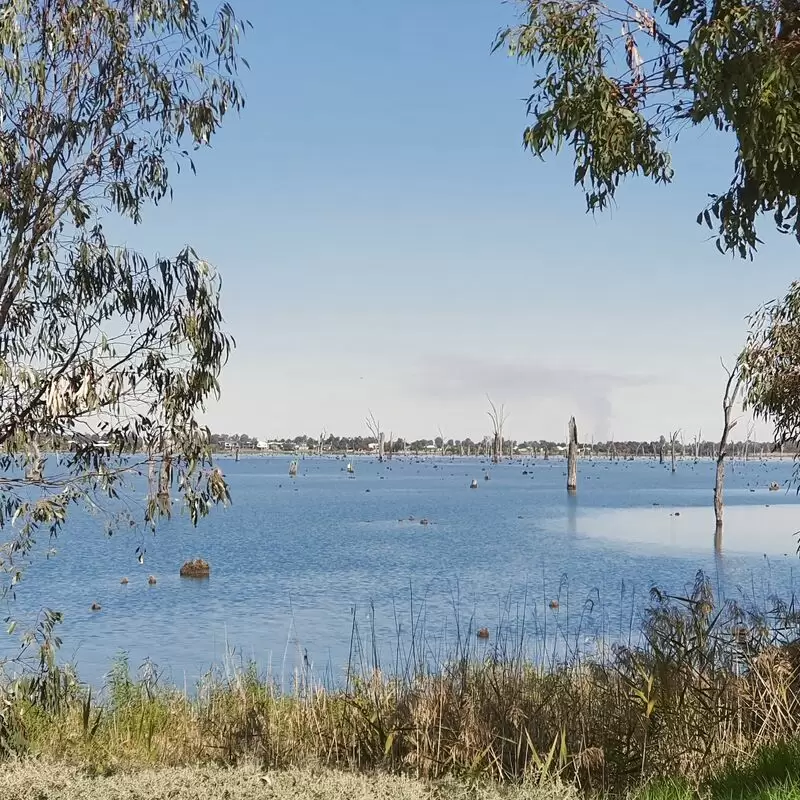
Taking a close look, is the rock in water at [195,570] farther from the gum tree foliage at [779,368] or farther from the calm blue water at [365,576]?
the gum tree foliage at [779,368]

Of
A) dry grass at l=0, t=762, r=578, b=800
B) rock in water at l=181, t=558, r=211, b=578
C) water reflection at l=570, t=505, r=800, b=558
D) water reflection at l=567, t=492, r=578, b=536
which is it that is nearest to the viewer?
dry grass at l=0, t=762, r=578, b=800

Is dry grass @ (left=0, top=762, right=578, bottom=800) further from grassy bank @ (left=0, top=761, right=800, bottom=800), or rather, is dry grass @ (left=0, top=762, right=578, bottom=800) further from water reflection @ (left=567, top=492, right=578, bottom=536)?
water reflection @ (left=567, top=492, right=578, bottom=536)

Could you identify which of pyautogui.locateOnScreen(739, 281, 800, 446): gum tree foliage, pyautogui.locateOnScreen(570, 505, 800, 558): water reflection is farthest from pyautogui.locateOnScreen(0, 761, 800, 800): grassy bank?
pyautogui.locateOnScreen(570, 505, 800, 558): water reflection

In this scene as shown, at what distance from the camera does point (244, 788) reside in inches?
178

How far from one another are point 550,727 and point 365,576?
72.4 feet

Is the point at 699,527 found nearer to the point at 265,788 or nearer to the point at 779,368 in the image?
the point at 779,368

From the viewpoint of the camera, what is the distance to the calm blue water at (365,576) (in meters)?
18.1

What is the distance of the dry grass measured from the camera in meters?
4.46

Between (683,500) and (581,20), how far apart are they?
2637 inches

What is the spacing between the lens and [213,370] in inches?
342

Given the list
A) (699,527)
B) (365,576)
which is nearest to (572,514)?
(699,527)

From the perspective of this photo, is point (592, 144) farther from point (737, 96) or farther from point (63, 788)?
point (63, 788)

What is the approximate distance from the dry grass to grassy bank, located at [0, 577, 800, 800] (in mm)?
460

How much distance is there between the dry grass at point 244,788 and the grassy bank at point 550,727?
18.1 inches
